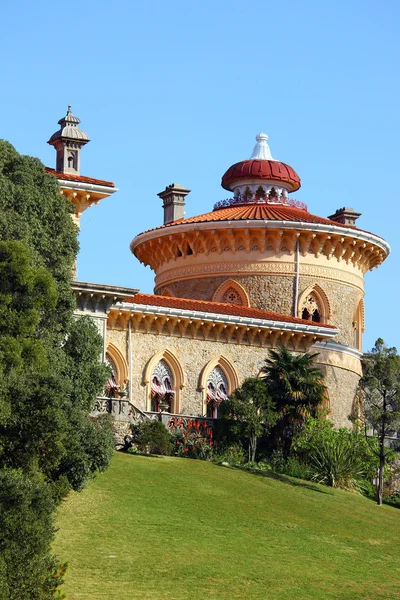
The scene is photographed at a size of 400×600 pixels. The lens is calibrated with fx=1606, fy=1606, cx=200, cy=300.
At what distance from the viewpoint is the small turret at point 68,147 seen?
49.4 metres

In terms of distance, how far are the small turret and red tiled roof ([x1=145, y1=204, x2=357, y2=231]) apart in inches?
410

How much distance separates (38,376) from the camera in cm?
3362

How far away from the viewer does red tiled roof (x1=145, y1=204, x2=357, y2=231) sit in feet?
195

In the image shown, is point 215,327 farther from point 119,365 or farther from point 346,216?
point 346,216

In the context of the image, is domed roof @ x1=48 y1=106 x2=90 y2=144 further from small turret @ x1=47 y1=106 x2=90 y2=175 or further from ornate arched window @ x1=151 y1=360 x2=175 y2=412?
ornate arched window @ x1=151 y1=360 x2=175 y2=412

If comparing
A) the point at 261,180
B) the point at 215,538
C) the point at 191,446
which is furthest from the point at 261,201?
the point at 215,538

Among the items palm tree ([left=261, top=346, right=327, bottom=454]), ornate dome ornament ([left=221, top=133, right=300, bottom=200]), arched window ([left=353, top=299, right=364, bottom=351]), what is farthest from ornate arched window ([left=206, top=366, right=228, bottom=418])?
ornate dome ornament ([left=221, top=133, right=300, bottom=200])

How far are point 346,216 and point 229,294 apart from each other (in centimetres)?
817

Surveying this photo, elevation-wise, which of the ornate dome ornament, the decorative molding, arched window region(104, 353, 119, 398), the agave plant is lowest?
the agave plant

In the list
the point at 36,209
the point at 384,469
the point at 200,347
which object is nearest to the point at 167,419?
the point at 200,347

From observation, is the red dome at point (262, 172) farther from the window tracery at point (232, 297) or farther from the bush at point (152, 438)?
the bush at point (152, 438)

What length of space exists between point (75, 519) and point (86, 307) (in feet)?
38.0

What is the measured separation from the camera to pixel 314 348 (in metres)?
55.5

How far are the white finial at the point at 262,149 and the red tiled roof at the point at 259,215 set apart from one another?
292cm
